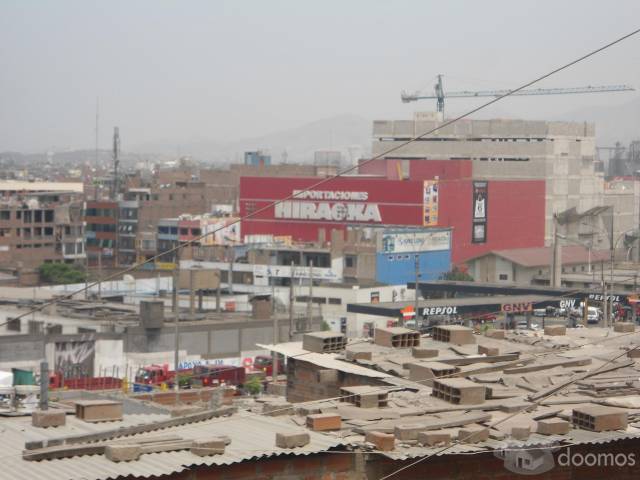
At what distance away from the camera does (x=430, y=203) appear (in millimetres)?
43031

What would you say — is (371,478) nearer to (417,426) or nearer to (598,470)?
(417,426)

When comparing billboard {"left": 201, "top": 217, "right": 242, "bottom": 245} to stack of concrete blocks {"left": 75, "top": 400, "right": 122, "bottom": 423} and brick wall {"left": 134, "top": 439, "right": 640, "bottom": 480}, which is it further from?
brick wall {"left": 134, "top": 439, "right": 640, "bottom": 480}

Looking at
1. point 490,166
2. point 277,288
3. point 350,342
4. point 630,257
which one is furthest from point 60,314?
point 490,166

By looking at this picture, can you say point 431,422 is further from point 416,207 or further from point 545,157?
point 545,157

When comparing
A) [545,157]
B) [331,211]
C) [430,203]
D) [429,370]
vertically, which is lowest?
[429,370]

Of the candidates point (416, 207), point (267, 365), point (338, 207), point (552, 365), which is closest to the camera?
point (552, 365)

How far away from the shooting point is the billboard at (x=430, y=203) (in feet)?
140

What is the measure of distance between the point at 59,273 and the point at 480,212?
13177mm

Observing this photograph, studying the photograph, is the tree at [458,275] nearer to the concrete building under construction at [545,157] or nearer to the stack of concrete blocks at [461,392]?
the concrete building under construction at [545,157]

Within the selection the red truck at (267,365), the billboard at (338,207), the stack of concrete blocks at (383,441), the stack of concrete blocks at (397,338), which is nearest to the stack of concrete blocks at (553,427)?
the stack of concrete blocks at (383,441)


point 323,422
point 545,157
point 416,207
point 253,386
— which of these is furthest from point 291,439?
point 545,157

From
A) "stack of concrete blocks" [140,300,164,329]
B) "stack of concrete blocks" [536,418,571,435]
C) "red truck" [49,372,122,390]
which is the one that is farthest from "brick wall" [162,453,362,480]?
"stack of concrete blocks" [140,300,164,329]

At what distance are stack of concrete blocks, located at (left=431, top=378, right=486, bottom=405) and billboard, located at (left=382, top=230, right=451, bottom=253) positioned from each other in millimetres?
29599

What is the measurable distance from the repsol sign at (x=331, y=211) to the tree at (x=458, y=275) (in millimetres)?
4245
